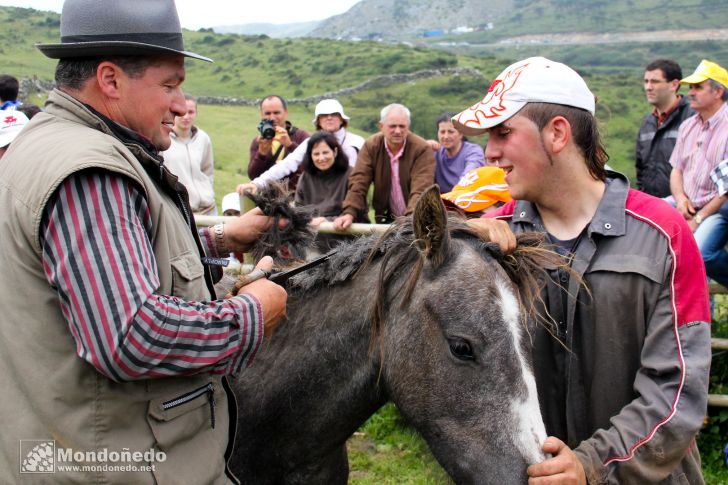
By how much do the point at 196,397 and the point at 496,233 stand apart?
1260 millimetres

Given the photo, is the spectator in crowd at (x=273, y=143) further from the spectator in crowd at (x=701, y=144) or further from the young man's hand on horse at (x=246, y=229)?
the young man's hand on horse at (x=246, y=229)

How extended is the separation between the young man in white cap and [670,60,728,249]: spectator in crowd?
3708mm

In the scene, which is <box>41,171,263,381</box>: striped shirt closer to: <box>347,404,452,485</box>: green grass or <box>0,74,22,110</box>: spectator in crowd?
<box>347,404,452,485</box>: green grass

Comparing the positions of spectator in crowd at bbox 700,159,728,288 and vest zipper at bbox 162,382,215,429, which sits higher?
vest zipper at bbox 162,382,215,429

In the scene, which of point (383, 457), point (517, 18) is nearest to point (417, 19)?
point (517, 18)

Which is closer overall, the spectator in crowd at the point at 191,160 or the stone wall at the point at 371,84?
the spectator in crowd at the point at 191,160

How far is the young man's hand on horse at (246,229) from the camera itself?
2789mm

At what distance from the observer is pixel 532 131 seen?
7.79 feet

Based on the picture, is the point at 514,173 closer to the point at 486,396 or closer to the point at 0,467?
the point at 486,396

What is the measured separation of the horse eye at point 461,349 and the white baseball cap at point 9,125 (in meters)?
4.76

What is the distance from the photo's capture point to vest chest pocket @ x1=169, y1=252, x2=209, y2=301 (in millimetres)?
1903

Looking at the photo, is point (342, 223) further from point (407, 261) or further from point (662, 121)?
point (662, 121)

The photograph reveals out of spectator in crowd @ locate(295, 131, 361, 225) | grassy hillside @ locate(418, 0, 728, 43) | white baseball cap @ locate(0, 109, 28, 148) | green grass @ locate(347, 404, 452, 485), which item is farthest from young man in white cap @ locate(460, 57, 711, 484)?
grassy hillside @ locate(418, 0, 728, 43)

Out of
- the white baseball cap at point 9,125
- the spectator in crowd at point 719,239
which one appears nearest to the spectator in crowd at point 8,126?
the white baseball cap at point 9,125
